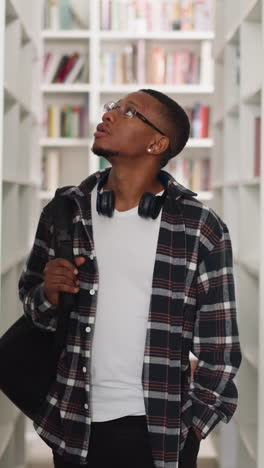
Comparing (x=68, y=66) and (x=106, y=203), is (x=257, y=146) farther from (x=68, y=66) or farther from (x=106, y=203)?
(x=68, y=66)

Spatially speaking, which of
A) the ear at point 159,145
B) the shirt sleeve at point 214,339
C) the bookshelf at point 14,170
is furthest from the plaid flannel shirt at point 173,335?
the bookshelf at point 14,170

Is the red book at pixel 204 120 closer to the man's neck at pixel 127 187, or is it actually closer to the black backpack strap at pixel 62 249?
the man's neck at pixel 127 187

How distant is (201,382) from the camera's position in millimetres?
1904

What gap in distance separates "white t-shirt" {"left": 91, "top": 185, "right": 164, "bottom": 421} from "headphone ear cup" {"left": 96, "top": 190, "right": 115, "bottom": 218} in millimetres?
23

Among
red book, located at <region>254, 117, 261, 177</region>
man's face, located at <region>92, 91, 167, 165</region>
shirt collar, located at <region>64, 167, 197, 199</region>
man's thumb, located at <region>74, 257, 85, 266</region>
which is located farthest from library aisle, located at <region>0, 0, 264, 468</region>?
man's thumb, located at <region>74, 257, 85, 266</region>

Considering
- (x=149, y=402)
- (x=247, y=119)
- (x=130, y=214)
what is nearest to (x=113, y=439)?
(x=149, y=402)

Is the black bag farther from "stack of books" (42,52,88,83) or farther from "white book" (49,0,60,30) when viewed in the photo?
"white book" (49,0,60,30)

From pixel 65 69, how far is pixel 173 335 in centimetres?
422

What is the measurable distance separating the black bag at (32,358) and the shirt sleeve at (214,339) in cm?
33

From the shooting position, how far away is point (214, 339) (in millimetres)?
1878

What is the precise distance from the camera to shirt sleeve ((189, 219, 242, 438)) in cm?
188

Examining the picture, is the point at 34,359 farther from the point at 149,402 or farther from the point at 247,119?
the point at 247,119

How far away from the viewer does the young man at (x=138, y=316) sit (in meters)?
1.81

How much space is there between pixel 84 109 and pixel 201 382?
4117mm
